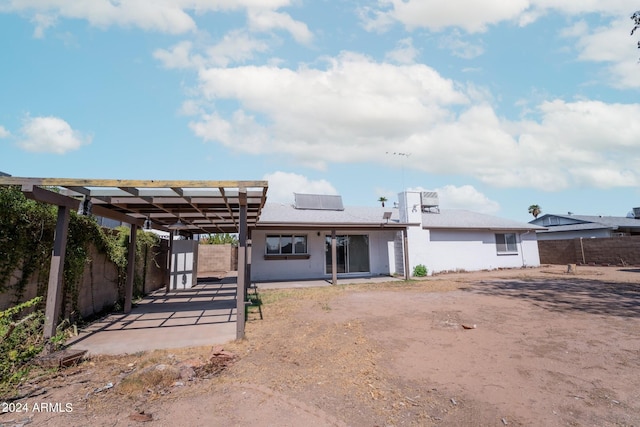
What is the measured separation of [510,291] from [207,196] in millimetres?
10425

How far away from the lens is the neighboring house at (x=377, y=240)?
1479cm

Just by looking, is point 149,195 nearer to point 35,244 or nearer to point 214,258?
point 35,244

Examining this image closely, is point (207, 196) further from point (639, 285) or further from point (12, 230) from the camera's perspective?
point (639, 285)

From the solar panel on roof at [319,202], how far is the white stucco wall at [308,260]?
130 inches

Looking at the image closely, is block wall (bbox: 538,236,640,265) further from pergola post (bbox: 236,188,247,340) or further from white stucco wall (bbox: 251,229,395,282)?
pergola post (bbox: 236,188,247,340)

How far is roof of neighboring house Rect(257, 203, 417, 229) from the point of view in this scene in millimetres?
13531

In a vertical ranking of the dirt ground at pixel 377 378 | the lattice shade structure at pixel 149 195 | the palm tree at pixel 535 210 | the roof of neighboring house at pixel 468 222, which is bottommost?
the dirt ground at pixel 377 378

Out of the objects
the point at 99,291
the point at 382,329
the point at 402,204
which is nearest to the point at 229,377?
the point at 382,329

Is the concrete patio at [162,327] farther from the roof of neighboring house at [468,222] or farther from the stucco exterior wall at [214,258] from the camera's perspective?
the roof of neighboring house at [468,222]

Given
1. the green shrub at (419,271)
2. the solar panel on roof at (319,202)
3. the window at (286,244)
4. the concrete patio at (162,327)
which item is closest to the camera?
the concrete patio at (162,327)

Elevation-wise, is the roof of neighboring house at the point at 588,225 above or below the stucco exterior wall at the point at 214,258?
above

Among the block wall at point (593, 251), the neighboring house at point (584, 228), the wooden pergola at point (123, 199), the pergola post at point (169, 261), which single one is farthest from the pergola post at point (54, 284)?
the neighboring house at point (584, 228)

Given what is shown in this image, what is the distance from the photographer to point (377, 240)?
17.0m

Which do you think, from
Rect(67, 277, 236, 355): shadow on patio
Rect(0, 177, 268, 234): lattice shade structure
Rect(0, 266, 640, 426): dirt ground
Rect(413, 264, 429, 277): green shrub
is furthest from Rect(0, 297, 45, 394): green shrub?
Rect(413, 264, 429, 277): green shrub
